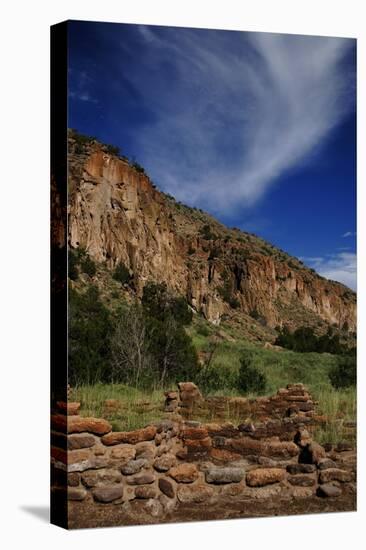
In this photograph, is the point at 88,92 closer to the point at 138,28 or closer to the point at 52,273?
the point at 138,28

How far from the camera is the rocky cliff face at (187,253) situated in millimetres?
14938

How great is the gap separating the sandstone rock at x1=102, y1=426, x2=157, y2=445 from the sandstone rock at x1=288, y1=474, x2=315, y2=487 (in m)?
1.84

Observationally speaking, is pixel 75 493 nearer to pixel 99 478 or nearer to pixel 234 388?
pixel 99 478

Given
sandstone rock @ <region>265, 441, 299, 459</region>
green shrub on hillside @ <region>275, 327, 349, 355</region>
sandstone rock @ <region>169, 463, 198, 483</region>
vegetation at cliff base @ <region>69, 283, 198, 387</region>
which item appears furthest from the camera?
green shrub on hillside @ <region>275, 327, 349, 355</region>

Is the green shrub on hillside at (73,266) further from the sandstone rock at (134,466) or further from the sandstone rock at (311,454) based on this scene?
the sandstone rock at (311,454)

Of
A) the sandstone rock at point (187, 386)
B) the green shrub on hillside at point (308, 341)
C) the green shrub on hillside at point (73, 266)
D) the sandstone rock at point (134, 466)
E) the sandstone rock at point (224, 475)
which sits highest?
the green shrub on hillside at point (73, 266)

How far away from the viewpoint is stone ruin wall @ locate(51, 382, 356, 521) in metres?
14.5

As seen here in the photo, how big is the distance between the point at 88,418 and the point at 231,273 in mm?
2674

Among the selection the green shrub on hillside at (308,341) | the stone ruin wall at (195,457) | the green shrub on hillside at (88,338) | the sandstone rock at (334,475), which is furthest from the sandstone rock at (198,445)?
the green shrub on hillside at (308,341)

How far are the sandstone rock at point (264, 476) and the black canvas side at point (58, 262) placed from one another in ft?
7.16

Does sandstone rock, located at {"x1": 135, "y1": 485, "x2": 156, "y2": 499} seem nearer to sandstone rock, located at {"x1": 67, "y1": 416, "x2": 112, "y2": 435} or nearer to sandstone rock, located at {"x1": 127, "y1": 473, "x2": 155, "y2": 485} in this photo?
sandstone rock, located at {"x1": 127, "y1": 473, "x2": 155, "y2": 485}

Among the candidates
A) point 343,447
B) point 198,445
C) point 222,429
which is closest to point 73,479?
point 198,445

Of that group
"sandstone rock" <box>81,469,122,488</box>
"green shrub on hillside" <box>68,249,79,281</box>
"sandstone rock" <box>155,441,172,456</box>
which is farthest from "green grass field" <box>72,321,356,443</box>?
"green shrub on hillside" <box>68,249,79,281</box>

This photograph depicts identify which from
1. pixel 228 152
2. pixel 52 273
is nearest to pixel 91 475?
pixel 52 273
